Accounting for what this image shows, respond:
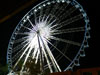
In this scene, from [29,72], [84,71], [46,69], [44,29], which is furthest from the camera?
[44,29]

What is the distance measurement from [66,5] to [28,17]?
2.76 m

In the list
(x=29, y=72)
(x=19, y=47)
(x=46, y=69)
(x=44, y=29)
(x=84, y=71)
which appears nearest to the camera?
(x=84, y=71)

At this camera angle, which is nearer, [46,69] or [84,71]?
[84,71]

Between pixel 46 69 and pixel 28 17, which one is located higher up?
pixel 28 17

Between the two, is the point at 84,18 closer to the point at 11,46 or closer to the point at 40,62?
the point at 40,62

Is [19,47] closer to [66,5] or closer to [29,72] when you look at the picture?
[29,72]

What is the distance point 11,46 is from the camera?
41.3 ft

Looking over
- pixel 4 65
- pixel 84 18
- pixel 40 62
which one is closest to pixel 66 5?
pixel 84 18

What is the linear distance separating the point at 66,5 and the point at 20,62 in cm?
444

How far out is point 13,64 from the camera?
12047 millimetres

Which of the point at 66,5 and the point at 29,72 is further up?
the point at 66,5

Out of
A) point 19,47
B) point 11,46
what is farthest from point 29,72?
point 11,46

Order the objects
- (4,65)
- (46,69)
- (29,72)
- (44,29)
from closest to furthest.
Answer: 1. (29,72)
2. (46,69)
3. (44,29)
4. (4,65)

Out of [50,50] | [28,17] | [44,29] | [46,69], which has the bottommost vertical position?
[46,69]
